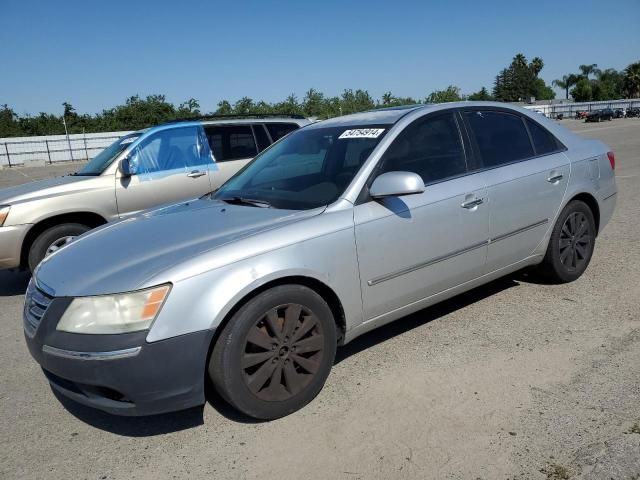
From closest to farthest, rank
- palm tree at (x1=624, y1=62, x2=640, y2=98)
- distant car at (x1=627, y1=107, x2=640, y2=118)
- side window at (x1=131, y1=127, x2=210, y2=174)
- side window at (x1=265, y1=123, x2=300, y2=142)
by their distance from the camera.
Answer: side window at (x1=131, y1=127, x2=210, y2=174) < side window at (x1=265, y1=123, x2=300, y2=142) < distant car at (x1=627, y1=107, x2=640, y2=118) < palm tree at (x1=624, y1=62, x2=640, y2=98)

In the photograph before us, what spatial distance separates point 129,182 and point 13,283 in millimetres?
1753

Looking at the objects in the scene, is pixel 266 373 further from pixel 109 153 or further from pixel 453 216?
pixel 109 153

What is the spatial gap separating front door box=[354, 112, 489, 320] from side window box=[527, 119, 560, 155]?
0.90 meters

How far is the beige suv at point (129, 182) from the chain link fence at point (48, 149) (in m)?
32.9

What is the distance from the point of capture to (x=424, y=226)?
11.5 ft

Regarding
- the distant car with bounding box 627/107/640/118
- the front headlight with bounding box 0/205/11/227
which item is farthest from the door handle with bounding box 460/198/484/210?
the distant car with bounding box 627/107/640/118

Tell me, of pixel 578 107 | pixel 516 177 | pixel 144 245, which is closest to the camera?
pixel 144 245

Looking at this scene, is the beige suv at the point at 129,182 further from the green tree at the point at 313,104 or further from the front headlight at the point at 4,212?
the green tree at the point at 313,104

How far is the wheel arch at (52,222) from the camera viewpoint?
5.71 m

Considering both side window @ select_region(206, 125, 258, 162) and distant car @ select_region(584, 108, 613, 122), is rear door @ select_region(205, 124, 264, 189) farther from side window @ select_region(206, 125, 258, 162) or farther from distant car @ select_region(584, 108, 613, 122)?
distant car @ select_region(584, 108, 613, 122)

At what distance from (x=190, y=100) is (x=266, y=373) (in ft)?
159

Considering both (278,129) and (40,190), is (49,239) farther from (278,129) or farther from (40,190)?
(278,129)

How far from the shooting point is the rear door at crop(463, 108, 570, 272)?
4023 millimetres

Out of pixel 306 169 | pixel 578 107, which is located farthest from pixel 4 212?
pixel 578 107
